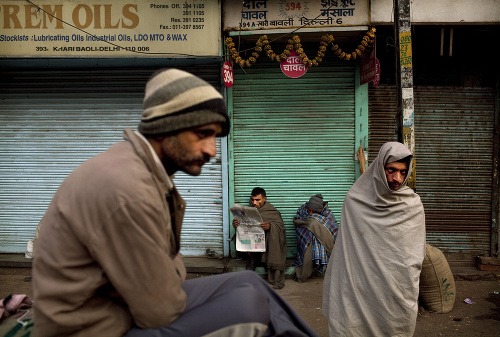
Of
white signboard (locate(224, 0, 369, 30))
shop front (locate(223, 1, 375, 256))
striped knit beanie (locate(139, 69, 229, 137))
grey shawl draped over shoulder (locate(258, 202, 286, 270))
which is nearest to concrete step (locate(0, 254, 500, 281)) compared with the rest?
grey shawl draped over shoulder (locate(258, 202, 286, 270))

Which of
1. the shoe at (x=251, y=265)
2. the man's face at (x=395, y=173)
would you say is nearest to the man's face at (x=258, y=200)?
the shoe at (x=251, y=265)

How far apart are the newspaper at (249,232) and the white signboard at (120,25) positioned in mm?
2212

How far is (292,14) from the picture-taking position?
5.76m

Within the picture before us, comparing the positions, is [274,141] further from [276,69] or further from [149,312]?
[149,312]

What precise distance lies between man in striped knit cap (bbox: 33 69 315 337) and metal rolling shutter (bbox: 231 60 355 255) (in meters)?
5.19

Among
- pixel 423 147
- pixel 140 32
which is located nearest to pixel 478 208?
pixel 423 147

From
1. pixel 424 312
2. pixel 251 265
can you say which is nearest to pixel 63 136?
pixel 251 265

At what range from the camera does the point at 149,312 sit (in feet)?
3.94

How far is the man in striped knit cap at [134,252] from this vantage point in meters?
1.17

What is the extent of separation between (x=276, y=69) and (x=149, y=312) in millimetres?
5601

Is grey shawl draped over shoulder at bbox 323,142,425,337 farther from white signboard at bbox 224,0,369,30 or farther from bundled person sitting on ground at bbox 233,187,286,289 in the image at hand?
white signboard at bbox 224,0,369,30

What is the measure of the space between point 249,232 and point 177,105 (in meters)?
4.97

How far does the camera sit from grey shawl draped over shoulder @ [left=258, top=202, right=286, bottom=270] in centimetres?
602

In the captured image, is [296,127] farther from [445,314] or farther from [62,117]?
[62,117]
